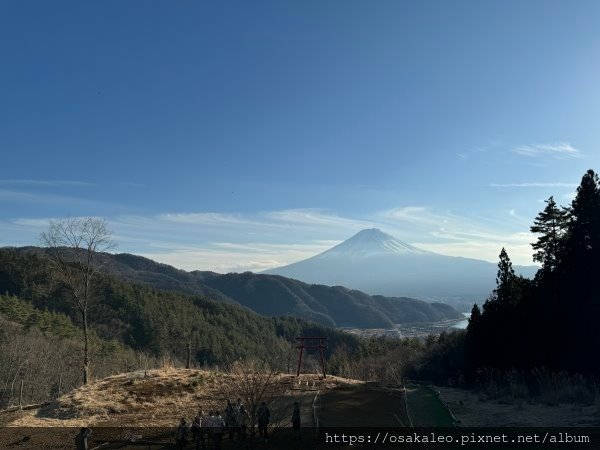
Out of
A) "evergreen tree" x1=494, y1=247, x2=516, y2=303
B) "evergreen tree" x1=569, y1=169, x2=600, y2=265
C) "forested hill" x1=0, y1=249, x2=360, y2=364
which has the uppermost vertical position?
"evergreen tree" x1=569, y1=169, x2=600, y2=265

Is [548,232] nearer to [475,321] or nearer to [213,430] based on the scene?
[475,321]


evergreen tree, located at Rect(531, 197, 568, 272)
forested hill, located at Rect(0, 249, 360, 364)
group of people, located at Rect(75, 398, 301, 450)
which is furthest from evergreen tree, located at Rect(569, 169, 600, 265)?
forested hill, located at Rect(0, 249, 360, 364)

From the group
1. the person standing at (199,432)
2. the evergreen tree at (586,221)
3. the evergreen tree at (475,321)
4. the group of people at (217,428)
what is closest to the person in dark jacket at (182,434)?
the group of people at (217,428)

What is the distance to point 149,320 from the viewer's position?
9700 cm

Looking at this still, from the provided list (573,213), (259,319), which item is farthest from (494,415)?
(259,319)

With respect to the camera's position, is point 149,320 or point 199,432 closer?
point 199,432

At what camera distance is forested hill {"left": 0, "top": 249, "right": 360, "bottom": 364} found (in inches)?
3588

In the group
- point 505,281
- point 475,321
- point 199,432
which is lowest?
point 199,432

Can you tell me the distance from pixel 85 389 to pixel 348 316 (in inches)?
7081

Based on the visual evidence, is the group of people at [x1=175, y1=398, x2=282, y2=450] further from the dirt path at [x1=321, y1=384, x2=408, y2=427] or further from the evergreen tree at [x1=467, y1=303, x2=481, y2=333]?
the evergreen tree at [x1=467, y1=303, x2=481, y2=333]

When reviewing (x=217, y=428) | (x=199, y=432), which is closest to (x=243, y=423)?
(x=217, y=428)

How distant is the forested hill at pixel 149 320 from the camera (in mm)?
91125

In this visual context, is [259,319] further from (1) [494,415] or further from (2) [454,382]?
(1) [494,415]

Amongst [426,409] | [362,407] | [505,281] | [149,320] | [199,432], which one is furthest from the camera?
[149,320]
